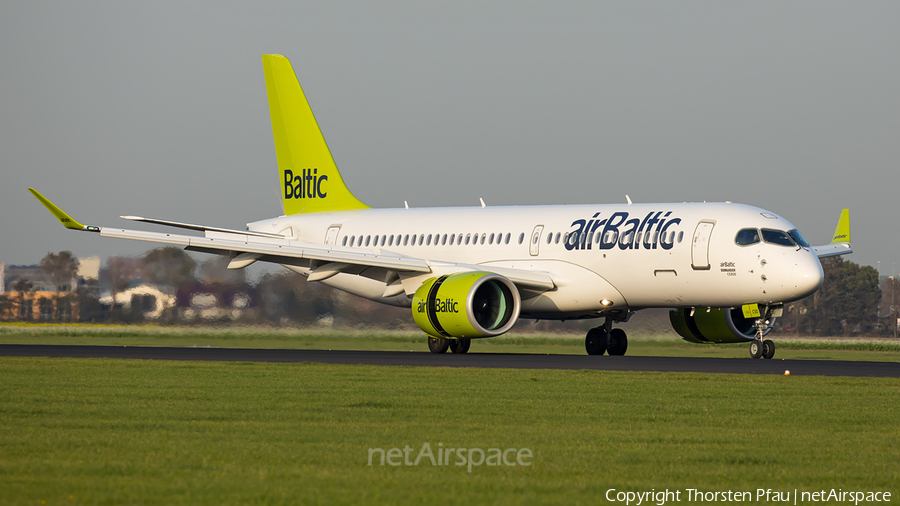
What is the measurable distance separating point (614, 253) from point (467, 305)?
13.0 feet

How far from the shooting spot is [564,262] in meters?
28.1

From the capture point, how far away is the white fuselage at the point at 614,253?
25078 mm

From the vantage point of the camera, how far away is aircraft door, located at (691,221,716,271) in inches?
1008

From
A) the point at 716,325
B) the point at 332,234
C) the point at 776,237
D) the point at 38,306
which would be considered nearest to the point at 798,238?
the point at 776,237

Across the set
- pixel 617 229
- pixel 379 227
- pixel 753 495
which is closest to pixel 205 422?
A: pixel 753 495

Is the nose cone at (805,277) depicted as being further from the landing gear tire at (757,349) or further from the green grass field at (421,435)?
the green grass field at (421,435)

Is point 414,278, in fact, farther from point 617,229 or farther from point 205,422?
point 205,422

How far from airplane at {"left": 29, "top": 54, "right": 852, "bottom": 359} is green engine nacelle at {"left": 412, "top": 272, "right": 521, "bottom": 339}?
29 millimetres

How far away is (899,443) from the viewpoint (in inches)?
424

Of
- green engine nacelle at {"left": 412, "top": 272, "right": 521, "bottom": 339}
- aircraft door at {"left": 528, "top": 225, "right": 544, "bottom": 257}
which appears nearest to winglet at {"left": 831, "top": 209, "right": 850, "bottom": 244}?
aircraft door at {"left": 528, "top": 225, "right": 544, "bottom": 257}

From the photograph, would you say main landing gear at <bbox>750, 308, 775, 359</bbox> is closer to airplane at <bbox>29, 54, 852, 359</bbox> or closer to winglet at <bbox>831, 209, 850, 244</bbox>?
airplane at <bbox>29, 54, 852, 359</bbox>

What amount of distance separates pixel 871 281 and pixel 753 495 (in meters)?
46.9

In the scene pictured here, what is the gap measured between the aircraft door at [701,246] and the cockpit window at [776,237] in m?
1.23

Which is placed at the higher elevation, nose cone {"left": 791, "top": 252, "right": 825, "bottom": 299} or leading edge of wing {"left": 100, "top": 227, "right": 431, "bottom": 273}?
leading edge of wing {"left": 100, "top": 227, "right": 431, "bottom": 273}
